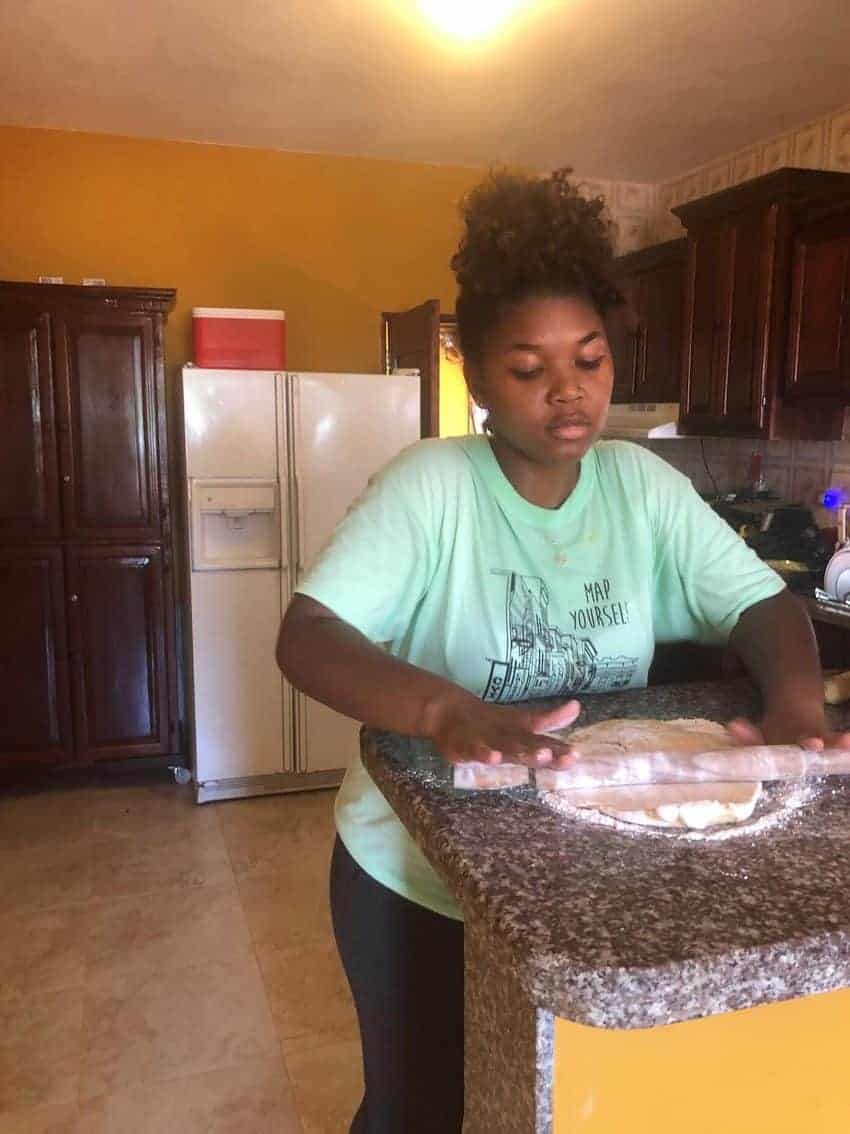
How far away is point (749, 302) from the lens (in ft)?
10.5

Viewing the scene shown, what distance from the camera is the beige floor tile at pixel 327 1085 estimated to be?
1833 mm

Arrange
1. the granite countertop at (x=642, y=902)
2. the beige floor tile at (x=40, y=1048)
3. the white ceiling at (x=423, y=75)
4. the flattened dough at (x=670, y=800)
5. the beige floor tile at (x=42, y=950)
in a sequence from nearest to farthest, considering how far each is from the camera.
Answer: the granite countertop at (x=642, y=902) < the flattened dough at (x=670, y=800) < the beige floor tile at (x=40, y=1048) < the beige floor tile at (x=42, y=950) < the white ceiling at (x=423, y=75)

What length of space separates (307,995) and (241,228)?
2829 mm

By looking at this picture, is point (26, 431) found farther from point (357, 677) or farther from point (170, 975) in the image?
point (357, 677)

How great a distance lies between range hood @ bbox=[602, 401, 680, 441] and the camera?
3609 millimetres

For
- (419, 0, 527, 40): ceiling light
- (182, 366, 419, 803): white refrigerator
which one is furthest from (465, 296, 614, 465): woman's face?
(182, 366, 419, 803): white refrigerator

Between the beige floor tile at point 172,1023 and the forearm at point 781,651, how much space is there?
1599 mm

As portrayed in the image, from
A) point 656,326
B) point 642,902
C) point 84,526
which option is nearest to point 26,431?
point 84,526

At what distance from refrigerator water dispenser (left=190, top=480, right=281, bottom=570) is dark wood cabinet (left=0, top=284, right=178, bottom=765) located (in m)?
0.19

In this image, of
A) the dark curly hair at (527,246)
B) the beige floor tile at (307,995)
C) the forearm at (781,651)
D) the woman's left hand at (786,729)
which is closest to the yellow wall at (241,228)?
the beige floor tile at (307,995)

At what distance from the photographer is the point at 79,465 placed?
329cm

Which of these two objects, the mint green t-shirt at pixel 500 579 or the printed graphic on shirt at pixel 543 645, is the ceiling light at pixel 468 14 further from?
the printed graphic on shirt at pixel 543 645

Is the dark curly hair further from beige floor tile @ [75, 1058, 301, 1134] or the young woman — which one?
beige floor tile @ [75, 1058, 301, 1134]

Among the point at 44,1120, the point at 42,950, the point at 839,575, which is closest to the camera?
the point at 44,1120
